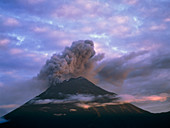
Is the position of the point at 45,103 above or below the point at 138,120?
above

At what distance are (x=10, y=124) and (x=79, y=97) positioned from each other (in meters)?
41.7

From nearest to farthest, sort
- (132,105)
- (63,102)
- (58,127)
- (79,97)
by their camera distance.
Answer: (58,127) → (63,102) → (79,97) → (132,105)

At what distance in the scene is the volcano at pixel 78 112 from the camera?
9731cm

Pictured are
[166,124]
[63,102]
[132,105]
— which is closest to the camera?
[166,124]

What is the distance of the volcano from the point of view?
97312 millimetres

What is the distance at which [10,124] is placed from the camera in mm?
94250

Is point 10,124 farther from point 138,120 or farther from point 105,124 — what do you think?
point 138,120

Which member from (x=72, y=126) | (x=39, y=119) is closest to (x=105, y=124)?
(x=72, y=126)

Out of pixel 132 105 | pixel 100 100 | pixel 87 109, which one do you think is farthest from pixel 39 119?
pixel 132 105

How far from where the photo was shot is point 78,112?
105m

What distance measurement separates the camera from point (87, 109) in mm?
111125

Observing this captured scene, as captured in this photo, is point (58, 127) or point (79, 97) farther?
point (79, 97)

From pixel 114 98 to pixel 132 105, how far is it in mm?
11997

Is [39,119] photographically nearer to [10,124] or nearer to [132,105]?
[10,124]
